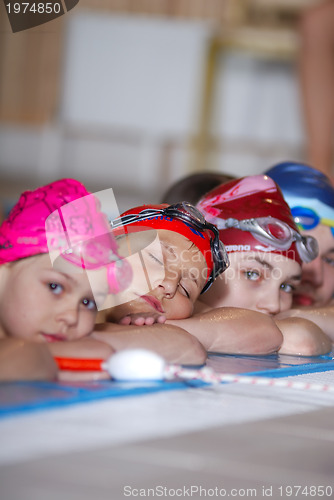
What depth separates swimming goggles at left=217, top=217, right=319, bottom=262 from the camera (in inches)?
79.0

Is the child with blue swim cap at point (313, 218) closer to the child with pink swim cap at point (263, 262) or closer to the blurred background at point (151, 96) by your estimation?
the child with pink swim cap at point (263, 262)

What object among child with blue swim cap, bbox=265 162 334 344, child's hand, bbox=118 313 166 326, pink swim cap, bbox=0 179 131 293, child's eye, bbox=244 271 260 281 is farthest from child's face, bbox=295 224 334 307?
pink swim cap, bbox=0 179 131 293

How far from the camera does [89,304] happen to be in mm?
1396

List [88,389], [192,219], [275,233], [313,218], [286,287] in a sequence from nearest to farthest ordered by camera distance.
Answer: [88,389] < [192,219] < [275,233] < [286,287] < [313,218]

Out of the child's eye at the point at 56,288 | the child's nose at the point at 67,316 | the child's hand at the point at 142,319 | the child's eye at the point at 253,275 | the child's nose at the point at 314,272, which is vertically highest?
the child's eye at the point at 56,288

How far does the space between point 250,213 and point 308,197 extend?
46 cm

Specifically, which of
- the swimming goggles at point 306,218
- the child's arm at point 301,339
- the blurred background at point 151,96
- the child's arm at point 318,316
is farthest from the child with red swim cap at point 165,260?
the blurred background at point 151,96

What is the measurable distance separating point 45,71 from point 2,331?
282 inches

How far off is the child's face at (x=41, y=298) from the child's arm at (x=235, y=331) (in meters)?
0.46

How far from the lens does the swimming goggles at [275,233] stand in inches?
79.0

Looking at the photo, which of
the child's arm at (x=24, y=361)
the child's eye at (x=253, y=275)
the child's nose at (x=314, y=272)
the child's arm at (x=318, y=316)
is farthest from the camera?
the child's nose at (x=314, y=272)

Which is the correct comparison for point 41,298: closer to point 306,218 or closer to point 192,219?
point 192,219

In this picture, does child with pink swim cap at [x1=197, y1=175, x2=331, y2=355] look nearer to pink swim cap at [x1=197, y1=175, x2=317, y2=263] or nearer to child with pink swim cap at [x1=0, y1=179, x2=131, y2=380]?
pink swim cap at [x1=197, y1=175, x2=317, y2=263]

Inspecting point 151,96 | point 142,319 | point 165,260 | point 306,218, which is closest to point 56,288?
point 142,319
